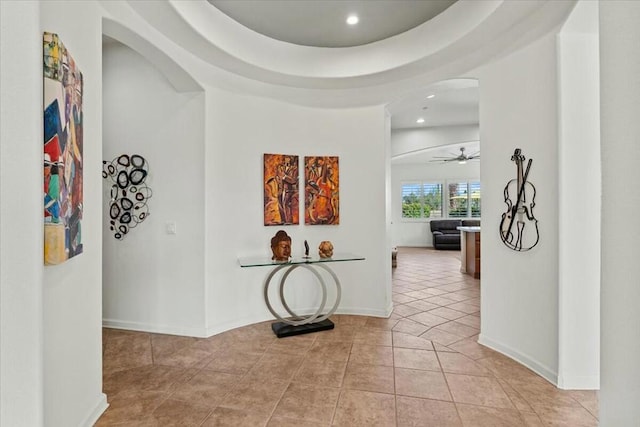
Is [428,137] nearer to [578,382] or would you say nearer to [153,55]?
[578,382]

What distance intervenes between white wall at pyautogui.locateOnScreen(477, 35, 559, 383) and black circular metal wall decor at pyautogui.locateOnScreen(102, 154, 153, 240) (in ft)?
11.5

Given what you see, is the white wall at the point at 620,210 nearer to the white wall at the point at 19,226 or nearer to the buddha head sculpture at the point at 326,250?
the white wall at the point at 19,226

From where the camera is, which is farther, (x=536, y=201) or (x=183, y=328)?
(x=183, y=328)

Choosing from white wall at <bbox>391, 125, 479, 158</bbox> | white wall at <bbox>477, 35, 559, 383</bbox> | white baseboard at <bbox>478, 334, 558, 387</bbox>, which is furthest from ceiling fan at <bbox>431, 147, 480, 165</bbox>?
white baseboard at <bbox>478, 334, 558, 387</bbox>

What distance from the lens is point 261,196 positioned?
3.89 metres

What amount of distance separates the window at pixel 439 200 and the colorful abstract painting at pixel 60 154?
10833 mm

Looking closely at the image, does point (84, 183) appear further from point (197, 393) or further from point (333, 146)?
point (333, 146)

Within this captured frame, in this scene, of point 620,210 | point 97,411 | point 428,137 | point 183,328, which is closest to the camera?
point 620,210

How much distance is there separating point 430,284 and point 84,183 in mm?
5366

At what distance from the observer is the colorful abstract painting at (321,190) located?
13.4ft

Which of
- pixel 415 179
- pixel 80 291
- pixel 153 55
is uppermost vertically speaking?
pixel 153 55

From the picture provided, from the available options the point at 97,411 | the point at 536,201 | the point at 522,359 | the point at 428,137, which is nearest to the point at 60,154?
the point at 97,411

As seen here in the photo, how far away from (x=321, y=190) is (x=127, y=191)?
86.9 inches

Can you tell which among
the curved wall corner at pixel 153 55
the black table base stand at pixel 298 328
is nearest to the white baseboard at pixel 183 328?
the black table base stand at pixel 298 328
